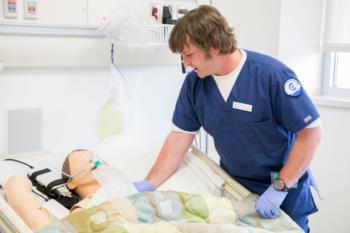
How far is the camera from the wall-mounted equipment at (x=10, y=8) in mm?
1872

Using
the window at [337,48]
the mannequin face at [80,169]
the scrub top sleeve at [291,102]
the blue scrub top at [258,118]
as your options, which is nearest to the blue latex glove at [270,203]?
the blue scrub top at [258,118]

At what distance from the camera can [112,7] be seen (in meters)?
2.20

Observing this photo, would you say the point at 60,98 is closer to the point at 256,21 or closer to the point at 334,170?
the point at 256,21

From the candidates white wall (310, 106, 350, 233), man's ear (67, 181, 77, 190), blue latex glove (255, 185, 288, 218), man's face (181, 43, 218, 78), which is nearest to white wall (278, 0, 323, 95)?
white wall (310, 106, 350, 233)

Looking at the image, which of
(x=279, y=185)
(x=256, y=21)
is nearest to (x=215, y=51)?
(x=279, y=185)

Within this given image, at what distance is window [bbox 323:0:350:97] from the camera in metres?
2.56

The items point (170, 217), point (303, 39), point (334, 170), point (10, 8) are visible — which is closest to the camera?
point (170, 217)

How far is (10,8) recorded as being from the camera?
1.88 metres

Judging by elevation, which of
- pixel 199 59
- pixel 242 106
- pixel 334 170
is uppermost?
pixel 199 59

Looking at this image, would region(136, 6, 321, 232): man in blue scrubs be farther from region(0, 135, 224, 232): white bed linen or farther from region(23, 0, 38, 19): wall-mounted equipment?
region(23, 0, 38, 19): wall-mounted equipment

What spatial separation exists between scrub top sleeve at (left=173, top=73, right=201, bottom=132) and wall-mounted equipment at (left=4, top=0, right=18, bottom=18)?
843 mm

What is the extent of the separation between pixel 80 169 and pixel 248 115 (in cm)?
66

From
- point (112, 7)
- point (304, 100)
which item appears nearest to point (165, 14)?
point (112, 7)

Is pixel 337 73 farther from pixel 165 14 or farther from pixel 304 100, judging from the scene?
pixel 304 100
